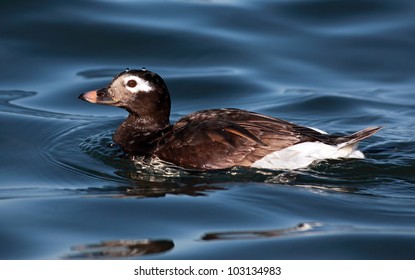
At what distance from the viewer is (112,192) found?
724 centimetres

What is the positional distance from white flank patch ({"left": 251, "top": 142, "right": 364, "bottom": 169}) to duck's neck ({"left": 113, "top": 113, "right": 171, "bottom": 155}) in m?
1.05

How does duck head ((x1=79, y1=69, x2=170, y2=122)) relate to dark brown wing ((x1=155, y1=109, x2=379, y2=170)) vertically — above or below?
above

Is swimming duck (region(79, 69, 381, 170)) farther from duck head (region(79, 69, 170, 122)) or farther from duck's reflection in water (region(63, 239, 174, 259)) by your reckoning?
duck's reflection in water (region(63, 239, 174, 259))

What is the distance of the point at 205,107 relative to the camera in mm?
10109

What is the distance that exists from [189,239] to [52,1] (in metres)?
6.94

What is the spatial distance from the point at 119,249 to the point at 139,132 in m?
2.33

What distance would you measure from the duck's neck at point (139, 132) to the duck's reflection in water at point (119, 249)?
1.97 metres

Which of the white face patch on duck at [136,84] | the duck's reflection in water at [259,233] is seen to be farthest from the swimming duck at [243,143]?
the duck's reflection in water at [259,233]

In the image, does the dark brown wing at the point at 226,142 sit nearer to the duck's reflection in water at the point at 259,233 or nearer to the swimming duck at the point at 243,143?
the swimming duck at the point at 243,143

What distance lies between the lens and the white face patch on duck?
810 centimetres

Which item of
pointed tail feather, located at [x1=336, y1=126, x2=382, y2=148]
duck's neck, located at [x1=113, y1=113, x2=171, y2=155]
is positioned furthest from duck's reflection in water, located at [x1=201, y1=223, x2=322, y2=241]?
duck's neck, located at [x1=113, y1=113, x2=171, y2=155]

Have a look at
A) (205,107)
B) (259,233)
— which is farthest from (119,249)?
(205,107)

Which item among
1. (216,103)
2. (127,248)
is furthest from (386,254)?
(216,103)

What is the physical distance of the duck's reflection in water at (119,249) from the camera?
235 inches
